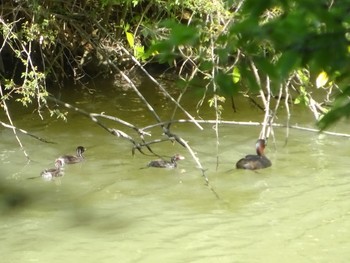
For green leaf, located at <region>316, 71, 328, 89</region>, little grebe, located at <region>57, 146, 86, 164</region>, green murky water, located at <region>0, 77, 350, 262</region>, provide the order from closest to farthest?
green leaf, located at <region>316, 71, 328, 89</region>
green murky water, located at <region>0, 77, 350, 262</region>
little grebe, located at <region>57, 146, 86, 164</region>

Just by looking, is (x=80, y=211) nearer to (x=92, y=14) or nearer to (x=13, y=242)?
(x=13, y=242)

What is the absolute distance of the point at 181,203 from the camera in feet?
18.2

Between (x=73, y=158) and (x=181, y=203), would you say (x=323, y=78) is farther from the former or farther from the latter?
(x=73, y=158)

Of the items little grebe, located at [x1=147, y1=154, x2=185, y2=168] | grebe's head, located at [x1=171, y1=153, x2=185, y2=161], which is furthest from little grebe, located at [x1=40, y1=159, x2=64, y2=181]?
grebe's head, located at [x1=171, y1=153, x2=185, y2=161]

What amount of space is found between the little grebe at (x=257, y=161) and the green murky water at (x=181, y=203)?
2.8 inches

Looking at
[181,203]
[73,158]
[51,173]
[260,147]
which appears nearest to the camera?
[181,203]

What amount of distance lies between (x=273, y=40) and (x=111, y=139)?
611cm

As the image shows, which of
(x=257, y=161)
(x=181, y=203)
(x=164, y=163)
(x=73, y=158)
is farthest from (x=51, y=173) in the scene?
(x=257, y=161)

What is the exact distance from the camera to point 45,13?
22.0ft

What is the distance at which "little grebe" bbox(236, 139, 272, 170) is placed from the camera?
6211 millimetres

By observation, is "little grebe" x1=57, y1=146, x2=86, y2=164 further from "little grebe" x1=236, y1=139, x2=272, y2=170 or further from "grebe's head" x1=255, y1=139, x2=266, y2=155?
"grebe's head" x1=255, y1=139, x2=266, y2=155

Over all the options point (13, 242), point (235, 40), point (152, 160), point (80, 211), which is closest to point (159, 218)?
point (80, 211)

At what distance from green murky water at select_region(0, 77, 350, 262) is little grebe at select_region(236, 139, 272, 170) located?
2.8 inches

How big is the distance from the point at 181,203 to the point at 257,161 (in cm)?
97
